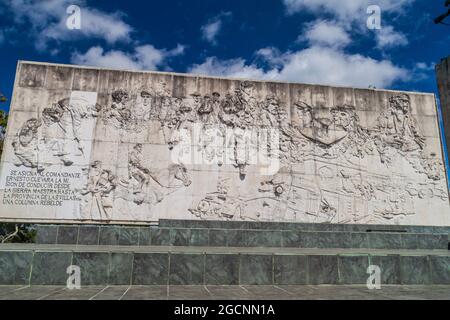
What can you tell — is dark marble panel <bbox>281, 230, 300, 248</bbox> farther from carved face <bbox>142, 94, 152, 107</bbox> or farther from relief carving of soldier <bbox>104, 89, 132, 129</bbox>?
carved face <bbox>142, 94, 152, 107</bbox>

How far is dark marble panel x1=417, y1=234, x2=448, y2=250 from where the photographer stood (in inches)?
279

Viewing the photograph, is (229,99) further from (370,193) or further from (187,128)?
(370,193)

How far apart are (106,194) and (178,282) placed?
24.6ft

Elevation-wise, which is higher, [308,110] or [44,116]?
[308,110]

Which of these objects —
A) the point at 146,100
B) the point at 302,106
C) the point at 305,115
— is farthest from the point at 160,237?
the point at 302,106

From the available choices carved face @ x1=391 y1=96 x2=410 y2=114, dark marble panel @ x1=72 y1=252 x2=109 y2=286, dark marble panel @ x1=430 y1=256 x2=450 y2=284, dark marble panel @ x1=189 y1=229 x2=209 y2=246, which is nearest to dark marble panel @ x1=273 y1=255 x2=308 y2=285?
dark marble panel @ x1=430 y1=256 x2=450 y2=284

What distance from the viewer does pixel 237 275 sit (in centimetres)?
386

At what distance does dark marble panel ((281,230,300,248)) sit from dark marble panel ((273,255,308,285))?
2783 millimetres

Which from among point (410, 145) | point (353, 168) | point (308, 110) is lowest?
point (353, 168)

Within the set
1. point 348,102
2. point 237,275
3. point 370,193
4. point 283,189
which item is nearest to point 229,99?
point 283,189

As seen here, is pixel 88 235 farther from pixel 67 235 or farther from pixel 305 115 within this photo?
pixel 305 115

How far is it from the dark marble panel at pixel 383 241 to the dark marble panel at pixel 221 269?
4228 millimetres

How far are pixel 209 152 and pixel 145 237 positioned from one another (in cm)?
501
